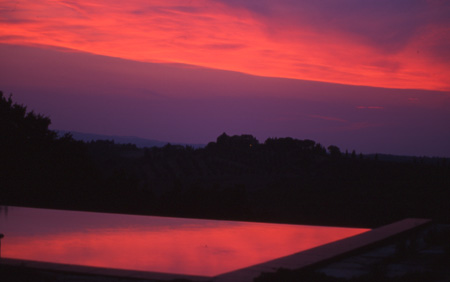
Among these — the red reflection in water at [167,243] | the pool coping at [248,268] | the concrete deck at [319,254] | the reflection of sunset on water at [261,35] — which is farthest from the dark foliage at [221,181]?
the pool coping at [248,268]

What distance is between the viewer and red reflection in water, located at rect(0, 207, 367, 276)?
5836 mm

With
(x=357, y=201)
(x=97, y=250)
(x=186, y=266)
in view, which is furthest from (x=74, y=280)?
(x=357, y=201)

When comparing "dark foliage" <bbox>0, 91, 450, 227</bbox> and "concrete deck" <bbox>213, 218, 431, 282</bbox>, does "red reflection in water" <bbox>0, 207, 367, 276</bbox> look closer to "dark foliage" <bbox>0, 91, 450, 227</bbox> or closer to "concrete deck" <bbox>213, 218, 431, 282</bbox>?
"concrete deck" <bbox>213, 218, 431, 282</bbox>

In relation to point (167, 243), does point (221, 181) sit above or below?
below

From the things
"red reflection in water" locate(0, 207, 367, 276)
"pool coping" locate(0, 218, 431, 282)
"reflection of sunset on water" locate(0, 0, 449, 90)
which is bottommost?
"red reflection in water" locate(0, 207, 367, 276)

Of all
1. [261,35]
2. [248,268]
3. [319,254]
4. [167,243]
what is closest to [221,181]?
[261,35]

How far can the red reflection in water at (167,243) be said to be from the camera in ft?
19.1

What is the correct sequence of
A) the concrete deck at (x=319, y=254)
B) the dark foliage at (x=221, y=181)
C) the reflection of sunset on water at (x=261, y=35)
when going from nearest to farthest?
the concrete deck at (x=319, y=254), the dark foliage at (x=221, y=181), the reflection of sunset on water at (x=261, y=35)

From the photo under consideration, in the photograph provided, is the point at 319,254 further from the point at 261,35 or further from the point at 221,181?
the point at 221,181

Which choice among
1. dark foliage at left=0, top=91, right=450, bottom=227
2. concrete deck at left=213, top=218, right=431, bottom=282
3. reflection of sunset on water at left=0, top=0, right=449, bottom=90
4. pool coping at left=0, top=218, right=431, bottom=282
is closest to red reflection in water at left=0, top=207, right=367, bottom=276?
pool coping at left=0, top=218, right=431, bottom=282

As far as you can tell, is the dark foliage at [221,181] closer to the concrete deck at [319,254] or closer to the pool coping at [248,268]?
the concrete deck at [319,254]

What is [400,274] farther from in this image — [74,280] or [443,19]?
[443,19]

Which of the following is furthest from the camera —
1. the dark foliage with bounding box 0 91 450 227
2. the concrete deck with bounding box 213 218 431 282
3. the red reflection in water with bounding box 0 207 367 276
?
the dark foliage with bounding box 0 91 450 227

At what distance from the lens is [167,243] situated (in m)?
7.19
